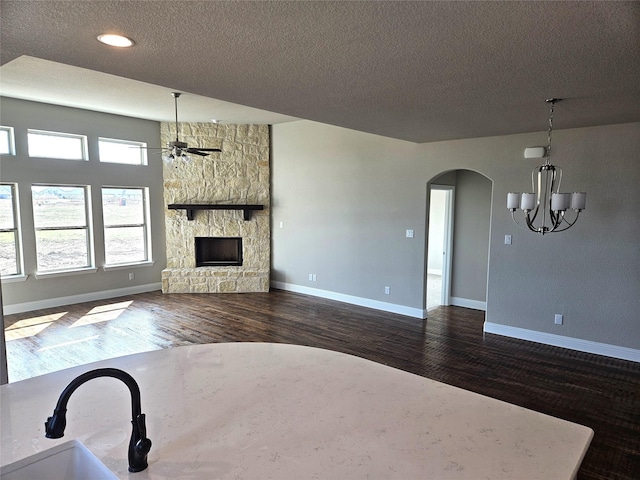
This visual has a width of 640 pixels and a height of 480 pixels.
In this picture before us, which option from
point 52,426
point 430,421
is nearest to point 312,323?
point 430,421

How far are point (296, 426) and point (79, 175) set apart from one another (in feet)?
21.2

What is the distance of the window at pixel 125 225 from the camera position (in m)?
6.84

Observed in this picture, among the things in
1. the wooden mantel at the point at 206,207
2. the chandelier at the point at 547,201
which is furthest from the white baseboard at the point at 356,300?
the chandelier at the point at 547,201

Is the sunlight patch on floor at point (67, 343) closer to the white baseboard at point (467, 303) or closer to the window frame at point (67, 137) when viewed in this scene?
the window frame at point (67, 137)

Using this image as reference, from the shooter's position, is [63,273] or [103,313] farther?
[63,273]

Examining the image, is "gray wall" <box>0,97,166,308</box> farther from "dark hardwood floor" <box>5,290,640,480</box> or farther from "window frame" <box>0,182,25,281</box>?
"dark hardwood floor" <box>5,290,640,480</box>

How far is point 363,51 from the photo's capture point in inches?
85.2

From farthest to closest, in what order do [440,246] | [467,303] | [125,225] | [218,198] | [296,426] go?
[440,246] < [218,198] < [125,225] < [467,303] < [296,426]

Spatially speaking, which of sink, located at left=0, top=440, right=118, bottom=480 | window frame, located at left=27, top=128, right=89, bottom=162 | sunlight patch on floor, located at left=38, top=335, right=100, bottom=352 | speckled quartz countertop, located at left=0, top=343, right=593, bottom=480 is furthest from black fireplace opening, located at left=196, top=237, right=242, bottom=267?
sink, located at left=0, top=440, right=118, bottom=480

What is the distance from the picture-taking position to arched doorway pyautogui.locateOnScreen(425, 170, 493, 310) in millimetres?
6363

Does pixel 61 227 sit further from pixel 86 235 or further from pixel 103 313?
pixel 103 313

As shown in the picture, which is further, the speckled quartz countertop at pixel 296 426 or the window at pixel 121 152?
the window at pixel 121 152

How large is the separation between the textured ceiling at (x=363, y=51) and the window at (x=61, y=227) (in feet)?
14.0

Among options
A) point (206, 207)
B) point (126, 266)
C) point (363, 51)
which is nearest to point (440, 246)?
point (206, 207)
